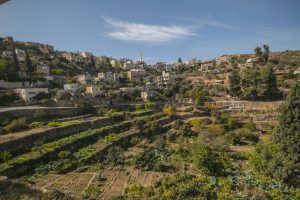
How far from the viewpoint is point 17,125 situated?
93.2 feet

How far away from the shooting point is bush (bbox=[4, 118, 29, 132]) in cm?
2764

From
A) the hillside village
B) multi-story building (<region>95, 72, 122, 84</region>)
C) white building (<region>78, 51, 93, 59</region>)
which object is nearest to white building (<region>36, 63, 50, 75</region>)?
the hillside village

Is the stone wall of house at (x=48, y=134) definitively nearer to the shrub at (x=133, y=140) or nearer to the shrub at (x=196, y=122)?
the shrub at (x=133, y=140)

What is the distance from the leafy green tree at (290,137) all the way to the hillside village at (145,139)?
0.08 m

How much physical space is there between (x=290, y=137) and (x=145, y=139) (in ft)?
50.8

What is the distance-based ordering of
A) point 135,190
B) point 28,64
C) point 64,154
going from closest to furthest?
point 135,190 < point 64,154 < point 28,64

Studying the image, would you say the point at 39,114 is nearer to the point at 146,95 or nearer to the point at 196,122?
the point at 196,122

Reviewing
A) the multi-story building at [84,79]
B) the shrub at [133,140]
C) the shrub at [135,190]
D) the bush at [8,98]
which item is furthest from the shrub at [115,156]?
the multi-story building at [84,79]

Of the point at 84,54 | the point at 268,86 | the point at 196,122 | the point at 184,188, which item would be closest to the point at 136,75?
the point at 84,54

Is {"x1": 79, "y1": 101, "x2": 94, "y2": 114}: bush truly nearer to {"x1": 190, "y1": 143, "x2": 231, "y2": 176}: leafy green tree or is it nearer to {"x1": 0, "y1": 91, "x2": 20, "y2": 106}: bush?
{"x1": 0, "y1": 91, "x2": 20, "y2": 106}: bush

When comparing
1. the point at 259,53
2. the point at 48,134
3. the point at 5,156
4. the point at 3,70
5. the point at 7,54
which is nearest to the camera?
the point at 5,156

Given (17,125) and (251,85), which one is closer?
(17,125)

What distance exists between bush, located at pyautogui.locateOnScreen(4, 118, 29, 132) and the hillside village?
98 millimetres

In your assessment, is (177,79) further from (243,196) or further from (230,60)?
(243,196)
